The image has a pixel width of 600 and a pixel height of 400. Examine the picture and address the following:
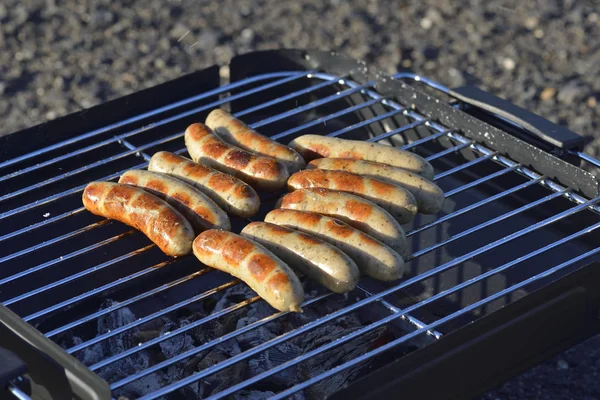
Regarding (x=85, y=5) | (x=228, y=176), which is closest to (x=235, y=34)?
(x=85, y=5)

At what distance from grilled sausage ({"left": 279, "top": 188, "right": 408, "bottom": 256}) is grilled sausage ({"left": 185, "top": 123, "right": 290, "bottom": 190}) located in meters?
0.09

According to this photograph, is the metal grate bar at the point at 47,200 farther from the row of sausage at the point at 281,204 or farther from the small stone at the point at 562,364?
the small stone at the point at 562,364

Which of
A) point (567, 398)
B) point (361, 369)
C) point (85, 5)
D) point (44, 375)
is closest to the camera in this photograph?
point (44, 375)

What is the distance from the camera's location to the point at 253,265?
2.50 metres

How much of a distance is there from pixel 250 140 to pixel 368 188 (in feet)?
1.62

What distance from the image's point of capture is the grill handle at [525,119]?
3.14 meters

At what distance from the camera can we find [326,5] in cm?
624

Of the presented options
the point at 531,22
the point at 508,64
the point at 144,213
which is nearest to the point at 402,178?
the point at 144,213

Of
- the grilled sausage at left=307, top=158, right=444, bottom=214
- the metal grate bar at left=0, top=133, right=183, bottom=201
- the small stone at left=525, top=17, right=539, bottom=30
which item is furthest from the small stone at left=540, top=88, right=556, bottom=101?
the metal grate bar at left=0, top=133, right=183, bottom=201

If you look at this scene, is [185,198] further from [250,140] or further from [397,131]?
[397,131]

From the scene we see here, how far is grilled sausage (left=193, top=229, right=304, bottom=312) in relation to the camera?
2447 millimetres

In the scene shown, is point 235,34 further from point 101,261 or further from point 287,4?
point 101,261

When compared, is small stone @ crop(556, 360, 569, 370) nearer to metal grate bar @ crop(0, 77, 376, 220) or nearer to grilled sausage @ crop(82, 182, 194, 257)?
metal grate bar @ crop(0, 77, 376, 220)

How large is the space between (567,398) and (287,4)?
3.79 metres
